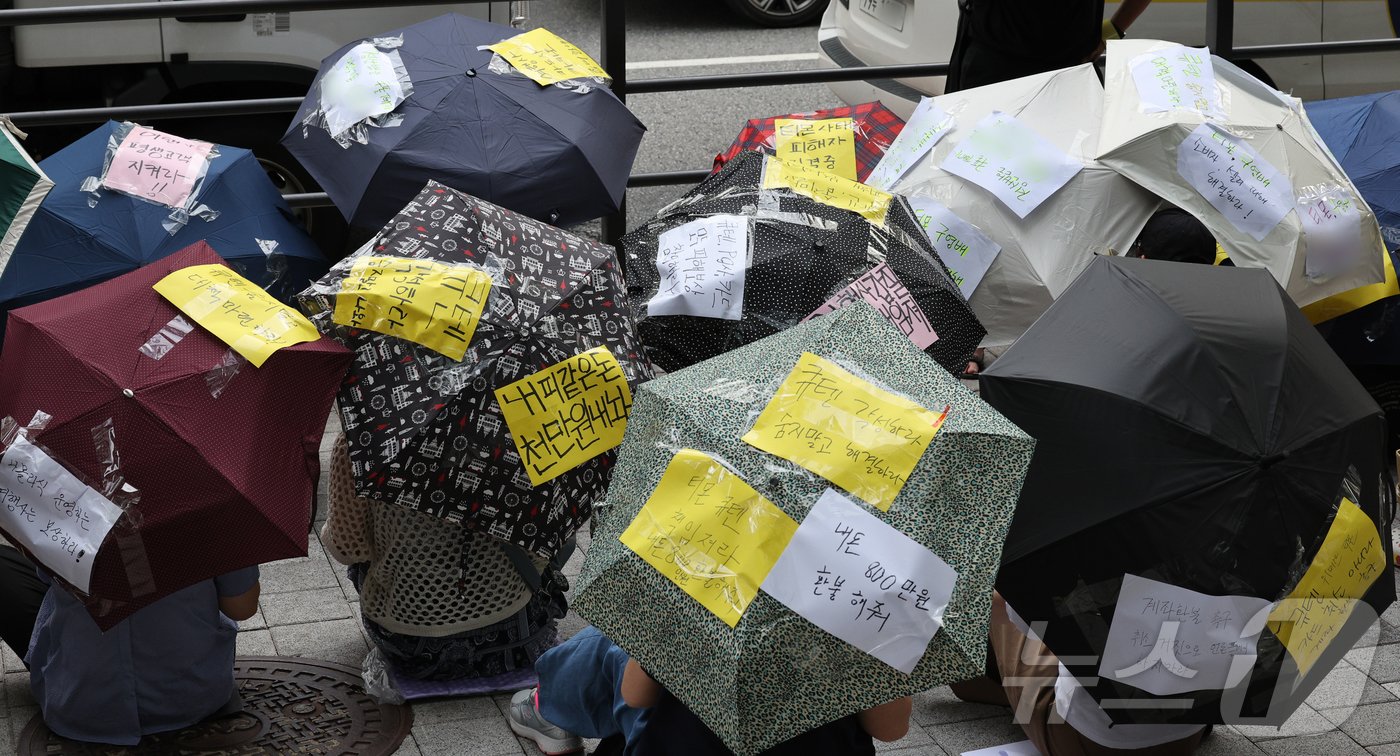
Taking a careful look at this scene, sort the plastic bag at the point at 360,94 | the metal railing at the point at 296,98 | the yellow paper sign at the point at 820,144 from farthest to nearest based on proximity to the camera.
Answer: the metal railing at the point at 296,98 < the yellow paper sign at the point at 820,144 < the plastic bag at the point at 360,94

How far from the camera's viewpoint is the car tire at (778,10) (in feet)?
35.8

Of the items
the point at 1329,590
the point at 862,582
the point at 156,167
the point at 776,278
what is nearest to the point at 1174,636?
the point at 1329,590

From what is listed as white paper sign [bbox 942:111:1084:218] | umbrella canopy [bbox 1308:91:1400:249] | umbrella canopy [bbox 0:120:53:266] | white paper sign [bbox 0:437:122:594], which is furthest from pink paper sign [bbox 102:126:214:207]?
umbrella canopy [bbox 1308:91:1400:249]

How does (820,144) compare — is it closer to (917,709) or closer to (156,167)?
(917,709)

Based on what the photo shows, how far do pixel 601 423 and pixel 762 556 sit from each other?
37.5 inches

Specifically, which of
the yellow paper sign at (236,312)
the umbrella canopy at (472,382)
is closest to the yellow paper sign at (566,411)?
the umbrella canopy at (472,382)

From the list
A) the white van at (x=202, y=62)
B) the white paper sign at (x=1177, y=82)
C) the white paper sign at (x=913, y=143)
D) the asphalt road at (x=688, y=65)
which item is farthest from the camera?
the asphalt road at (x=688, y=65)

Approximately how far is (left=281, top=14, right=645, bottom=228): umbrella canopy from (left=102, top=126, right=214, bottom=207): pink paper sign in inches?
11.9

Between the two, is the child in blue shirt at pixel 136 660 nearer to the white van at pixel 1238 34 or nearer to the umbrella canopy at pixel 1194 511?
the umbrella canopy at pixel 1194 511

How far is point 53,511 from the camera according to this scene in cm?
302

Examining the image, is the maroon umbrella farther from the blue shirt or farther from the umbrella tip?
the umbrella tip

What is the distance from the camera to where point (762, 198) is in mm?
3848

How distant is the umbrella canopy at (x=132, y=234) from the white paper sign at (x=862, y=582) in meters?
2.05

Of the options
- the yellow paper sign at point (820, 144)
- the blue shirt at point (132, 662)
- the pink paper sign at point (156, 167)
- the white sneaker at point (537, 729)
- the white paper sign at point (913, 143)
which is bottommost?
the white sneaker at point (537, 729)
